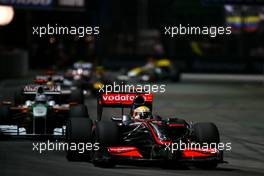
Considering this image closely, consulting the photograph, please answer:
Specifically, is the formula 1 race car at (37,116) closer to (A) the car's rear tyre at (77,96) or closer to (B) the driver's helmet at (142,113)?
(B) the driver's helmet at (142,113)

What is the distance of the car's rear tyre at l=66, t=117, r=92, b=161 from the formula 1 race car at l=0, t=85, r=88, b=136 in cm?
245

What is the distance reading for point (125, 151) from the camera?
507 inches

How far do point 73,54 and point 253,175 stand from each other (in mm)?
48705

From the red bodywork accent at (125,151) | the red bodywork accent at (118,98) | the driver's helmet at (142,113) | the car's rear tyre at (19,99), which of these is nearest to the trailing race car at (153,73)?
the car's rear tyre at (19,99)

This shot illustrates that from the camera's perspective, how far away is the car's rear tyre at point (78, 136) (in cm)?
1359

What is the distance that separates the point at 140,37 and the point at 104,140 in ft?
148

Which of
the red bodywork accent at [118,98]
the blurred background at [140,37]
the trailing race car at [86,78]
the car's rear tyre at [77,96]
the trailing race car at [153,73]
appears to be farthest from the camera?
the blurred background at [140,37]

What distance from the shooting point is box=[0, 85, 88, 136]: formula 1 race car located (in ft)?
53.5

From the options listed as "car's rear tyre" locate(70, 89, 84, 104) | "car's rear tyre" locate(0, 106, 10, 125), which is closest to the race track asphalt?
"car's rear tyre" locate(0, 106, 10, 125)

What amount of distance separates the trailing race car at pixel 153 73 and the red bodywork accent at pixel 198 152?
25.0 meters

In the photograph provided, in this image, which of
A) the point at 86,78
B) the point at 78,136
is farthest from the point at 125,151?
the point at 86,78

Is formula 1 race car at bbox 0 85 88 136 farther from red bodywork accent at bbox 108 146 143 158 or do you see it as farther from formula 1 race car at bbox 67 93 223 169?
red bodywork accent at bbox 108 146 143 158

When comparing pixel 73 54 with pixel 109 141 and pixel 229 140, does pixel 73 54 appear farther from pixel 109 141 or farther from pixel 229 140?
pixel 109 141

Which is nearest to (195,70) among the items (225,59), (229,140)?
(225,59)
